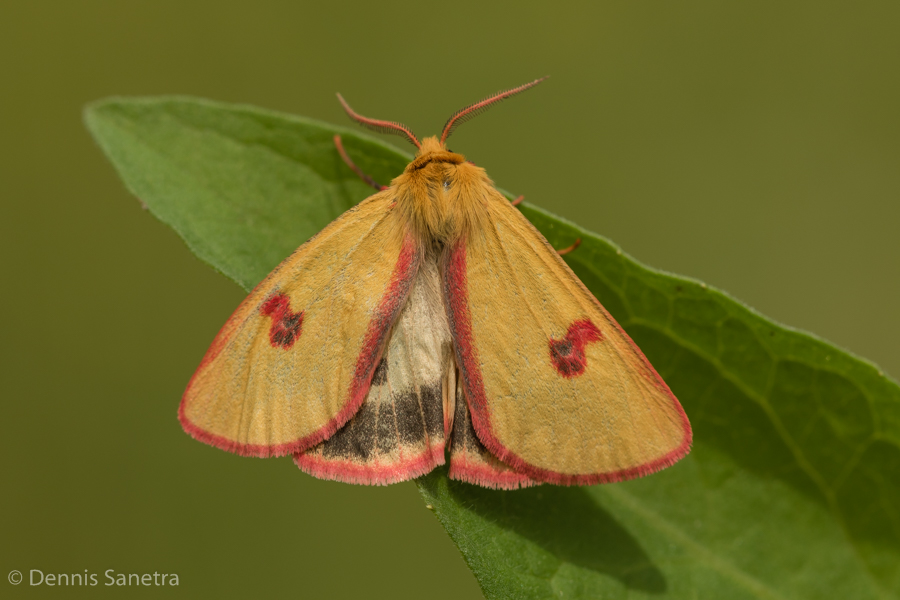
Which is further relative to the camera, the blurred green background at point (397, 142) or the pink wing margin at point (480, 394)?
the blurred green background at point (397, 142)

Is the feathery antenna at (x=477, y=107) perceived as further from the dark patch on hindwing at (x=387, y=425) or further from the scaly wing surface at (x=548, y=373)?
the dark patch on hindwing at (x=387, y=425)

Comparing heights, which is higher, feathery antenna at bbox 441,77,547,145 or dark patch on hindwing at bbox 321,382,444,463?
feathery antenna at bbox 441,77,547,145

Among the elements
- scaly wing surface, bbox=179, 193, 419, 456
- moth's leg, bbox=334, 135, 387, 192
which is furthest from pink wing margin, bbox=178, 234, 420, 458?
moth's leg, bbox=334, 135, 387, 192

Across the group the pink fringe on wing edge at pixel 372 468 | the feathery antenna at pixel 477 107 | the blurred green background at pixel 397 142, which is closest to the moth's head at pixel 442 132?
the feathery antenna at pixel 477 107

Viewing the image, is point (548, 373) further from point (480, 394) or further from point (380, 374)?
point (380, 374)

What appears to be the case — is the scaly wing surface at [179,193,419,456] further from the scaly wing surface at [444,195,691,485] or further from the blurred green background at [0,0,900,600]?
the blurred green background at [0,0,900,600]

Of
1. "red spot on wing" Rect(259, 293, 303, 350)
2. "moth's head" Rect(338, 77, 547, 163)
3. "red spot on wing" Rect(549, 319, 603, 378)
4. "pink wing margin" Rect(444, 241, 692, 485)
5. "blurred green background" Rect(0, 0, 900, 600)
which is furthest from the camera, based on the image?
"blurred green background" Rect(0, 0, 900, 600)

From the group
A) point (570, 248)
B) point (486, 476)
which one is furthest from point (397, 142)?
point (486, 476)
